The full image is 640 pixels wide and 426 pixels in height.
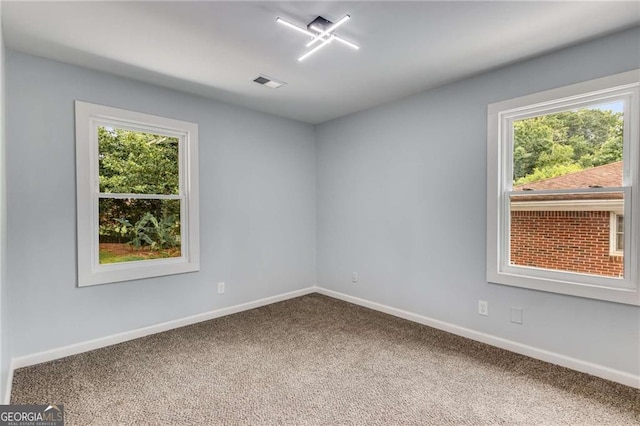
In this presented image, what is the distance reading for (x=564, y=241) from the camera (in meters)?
2.55

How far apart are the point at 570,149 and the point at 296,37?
7.59 ft

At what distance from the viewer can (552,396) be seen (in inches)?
81.1

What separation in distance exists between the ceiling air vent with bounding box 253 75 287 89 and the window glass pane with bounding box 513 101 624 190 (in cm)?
221

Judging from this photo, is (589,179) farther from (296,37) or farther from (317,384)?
(317,384)

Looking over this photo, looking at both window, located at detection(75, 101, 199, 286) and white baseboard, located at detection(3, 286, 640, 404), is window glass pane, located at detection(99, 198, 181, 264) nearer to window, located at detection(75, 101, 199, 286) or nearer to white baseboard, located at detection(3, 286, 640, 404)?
window, located at detection(75, 101, 199, 286)

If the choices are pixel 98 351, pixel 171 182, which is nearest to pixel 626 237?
pixel 171 182

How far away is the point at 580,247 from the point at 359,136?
2.50 meters

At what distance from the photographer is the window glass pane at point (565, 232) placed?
2330 millimetres

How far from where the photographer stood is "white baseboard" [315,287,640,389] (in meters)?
2.20

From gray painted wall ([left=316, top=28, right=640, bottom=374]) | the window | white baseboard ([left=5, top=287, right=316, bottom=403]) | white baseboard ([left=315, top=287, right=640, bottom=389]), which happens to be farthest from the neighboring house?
the window

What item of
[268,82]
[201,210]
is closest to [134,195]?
[201,210]

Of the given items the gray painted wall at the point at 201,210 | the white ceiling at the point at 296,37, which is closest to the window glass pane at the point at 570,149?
the white ceiling at the point at 296,37

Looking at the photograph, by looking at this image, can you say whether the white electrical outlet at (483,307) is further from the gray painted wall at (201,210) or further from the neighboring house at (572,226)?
the gray painted wall at (201,210)

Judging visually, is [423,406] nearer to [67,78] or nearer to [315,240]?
[315,240]
